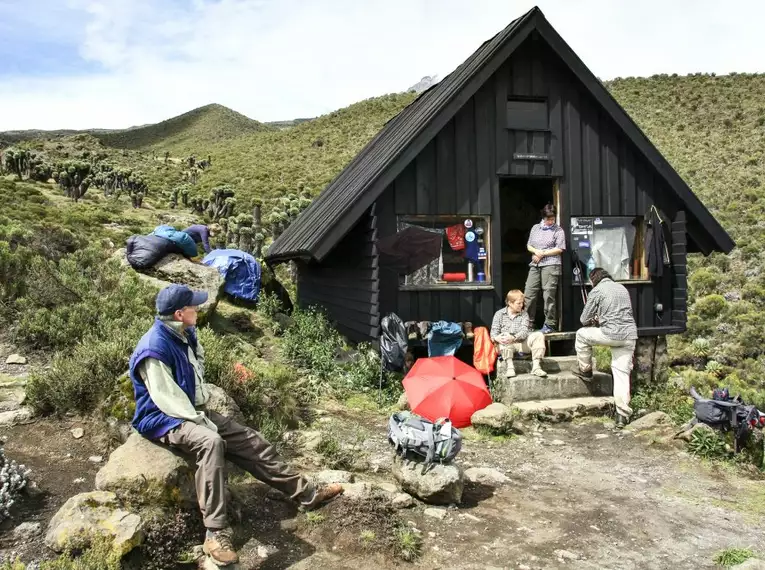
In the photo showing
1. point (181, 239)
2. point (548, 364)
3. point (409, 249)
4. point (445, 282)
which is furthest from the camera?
point (181, 239)

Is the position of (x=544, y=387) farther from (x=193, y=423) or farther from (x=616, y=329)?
(x=193, y=423)

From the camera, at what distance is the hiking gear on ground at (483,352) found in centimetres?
980

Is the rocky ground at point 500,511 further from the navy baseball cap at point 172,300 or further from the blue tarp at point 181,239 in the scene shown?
the blue tarp at point 181,239

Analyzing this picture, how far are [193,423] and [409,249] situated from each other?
580cm

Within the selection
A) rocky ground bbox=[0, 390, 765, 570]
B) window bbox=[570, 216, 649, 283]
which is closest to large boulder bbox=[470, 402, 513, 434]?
rocky ground bbox=[0, 390, 765, 570]

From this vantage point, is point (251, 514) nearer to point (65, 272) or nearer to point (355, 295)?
point (355, 295)

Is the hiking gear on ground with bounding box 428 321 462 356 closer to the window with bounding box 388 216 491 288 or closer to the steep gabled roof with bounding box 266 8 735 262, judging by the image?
the window with bounding box 388 216 491 288

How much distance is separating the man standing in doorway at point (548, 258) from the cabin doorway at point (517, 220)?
2958mm

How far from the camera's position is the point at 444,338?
9.80 meters

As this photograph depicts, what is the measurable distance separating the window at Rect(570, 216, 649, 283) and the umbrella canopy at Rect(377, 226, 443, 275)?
2910 millimetres

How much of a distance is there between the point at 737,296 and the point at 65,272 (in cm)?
2275

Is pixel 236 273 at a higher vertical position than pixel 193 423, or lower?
higher

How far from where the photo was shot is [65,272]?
10.5 metres

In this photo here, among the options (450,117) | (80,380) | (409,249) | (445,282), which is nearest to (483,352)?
(445,282)
